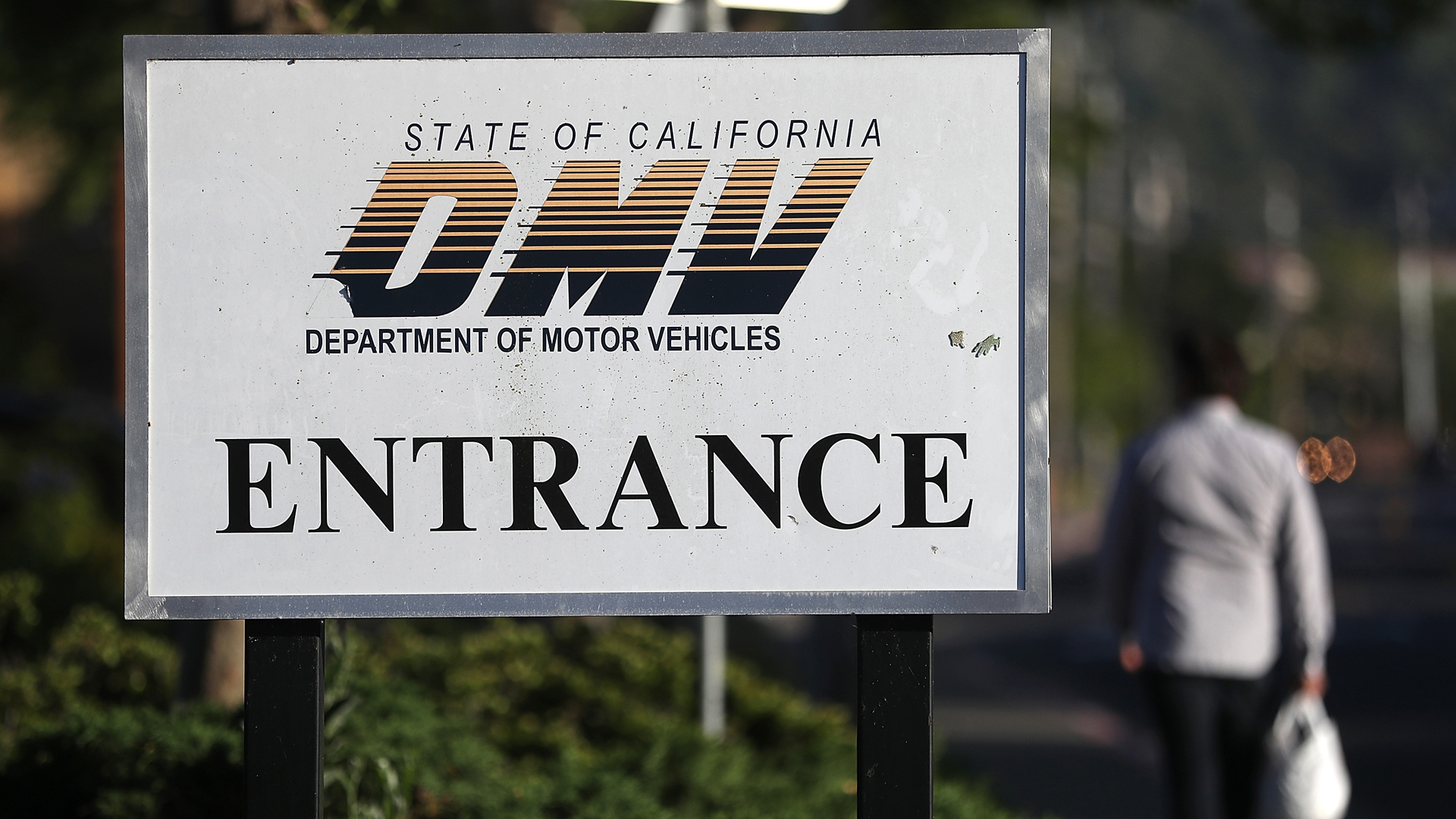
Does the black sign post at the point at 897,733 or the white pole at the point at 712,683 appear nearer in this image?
the black sign post at the point at 897,733

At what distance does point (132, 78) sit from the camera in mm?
2605

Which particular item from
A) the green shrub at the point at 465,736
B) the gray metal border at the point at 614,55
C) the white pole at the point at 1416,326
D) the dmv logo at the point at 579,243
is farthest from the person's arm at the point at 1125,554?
the white pole at the point at 1416,326

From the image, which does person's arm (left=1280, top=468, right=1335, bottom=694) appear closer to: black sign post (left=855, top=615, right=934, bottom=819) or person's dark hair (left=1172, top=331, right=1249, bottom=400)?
person's dark hair (left=1172, top=331, right=1249, bottom=400)

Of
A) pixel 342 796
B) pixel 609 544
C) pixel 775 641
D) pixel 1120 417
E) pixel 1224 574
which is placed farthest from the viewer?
pixel 1120 417

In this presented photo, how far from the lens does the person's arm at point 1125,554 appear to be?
4.41m

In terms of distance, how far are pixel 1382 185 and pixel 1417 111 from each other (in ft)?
77.6

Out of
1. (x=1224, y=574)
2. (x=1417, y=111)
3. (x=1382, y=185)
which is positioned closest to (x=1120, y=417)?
(x=1224, y=574)

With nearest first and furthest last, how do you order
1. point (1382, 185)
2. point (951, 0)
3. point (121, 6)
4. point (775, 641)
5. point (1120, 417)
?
point (775, 641), point (121, 6), point (951, 0), point (1120, 417), point (1382, 185)

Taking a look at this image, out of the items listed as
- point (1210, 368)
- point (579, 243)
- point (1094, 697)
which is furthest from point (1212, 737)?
point (1094, 697)

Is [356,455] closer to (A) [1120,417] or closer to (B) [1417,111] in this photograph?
(A) [1120,417]

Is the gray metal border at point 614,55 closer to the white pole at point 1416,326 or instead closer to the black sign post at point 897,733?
the black sign post at point 897,733

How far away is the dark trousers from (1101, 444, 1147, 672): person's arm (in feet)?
0.58

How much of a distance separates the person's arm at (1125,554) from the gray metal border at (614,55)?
191 cm

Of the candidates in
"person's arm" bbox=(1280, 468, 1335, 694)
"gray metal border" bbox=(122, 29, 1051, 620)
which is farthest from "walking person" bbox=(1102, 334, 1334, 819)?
"gray metal border" bbox=(122, 29, 1051, 620)
